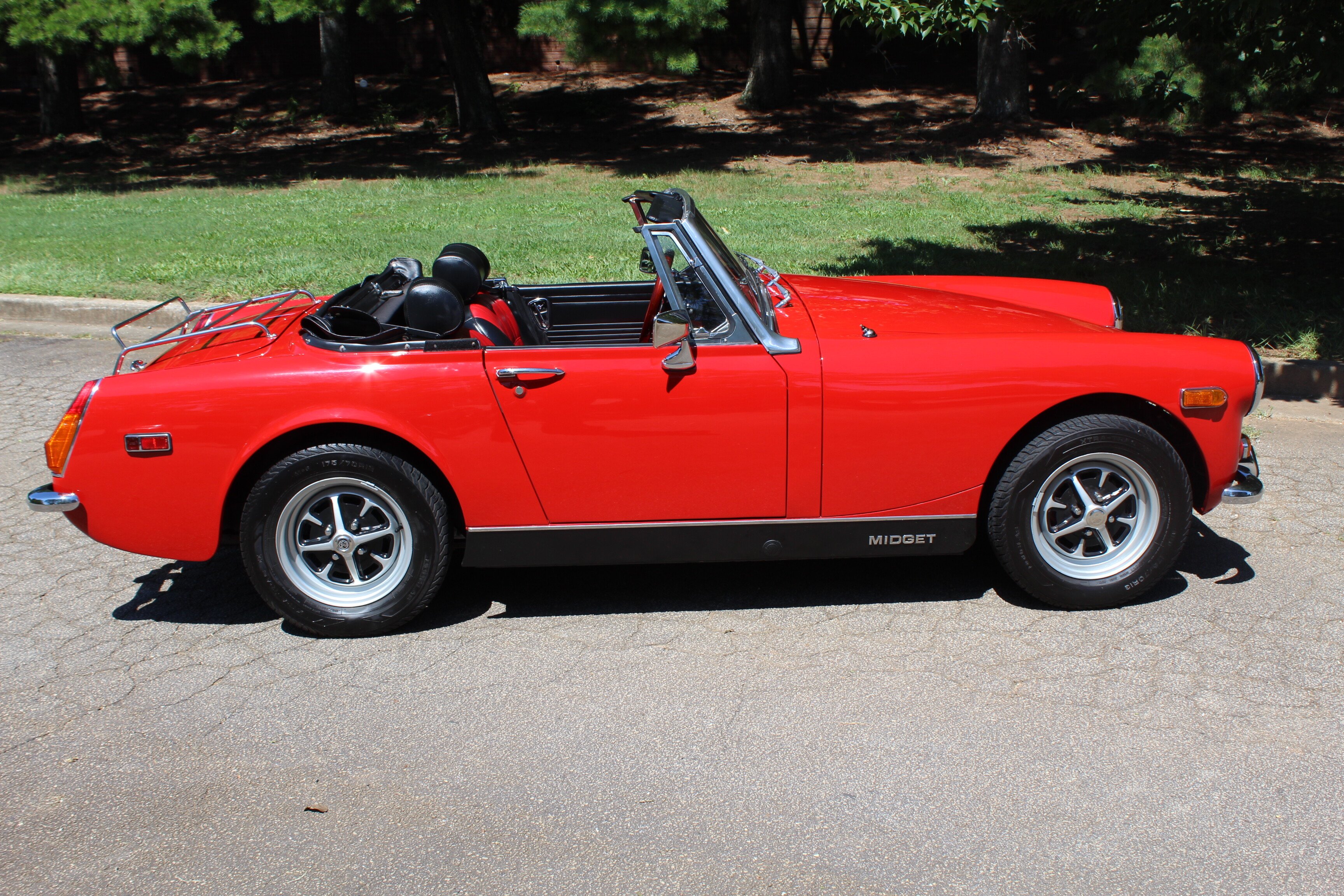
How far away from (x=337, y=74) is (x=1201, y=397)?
2363cm

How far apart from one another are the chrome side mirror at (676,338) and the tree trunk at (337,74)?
879 inches

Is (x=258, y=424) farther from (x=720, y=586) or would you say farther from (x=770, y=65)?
(x=770, y=65)

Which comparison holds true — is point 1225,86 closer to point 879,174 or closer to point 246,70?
point 879,174

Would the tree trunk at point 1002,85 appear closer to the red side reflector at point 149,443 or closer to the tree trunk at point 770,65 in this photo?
the tree trunk at point 770,65

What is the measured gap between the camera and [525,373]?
12.0 ft

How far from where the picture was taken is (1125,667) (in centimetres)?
360

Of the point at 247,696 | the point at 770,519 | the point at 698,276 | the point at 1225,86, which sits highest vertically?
the point at 1225,86

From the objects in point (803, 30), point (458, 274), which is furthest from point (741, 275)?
point (803, 30)

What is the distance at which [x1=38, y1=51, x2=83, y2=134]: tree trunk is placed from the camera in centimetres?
2197

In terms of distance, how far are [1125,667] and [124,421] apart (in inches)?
140

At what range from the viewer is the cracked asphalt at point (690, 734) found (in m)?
2.74

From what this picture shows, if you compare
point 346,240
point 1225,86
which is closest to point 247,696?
point 346,240

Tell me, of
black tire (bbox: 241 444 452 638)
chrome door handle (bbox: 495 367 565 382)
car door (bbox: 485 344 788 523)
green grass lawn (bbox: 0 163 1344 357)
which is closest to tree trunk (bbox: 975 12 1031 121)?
green grass lawn (bbox: 0 163 1344 357)

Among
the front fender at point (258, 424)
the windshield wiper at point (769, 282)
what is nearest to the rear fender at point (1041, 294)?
the windshield wiper at point (769, 282)
